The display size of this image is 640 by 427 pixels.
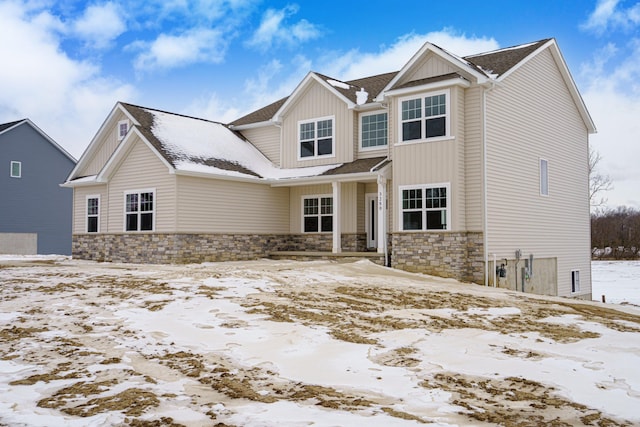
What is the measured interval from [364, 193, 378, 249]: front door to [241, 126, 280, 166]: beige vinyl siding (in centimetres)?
460

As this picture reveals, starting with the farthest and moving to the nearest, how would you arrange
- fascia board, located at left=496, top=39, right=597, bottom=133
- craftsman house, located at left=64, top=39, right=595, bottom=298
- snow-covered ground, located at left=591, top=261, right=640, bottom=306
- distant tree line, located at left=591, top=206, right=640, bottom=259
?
distant tree line, located at left=591, top=206, right=640, bottom=259 → snow-covered ground, located at left=591, top=261, right=640, bottom=306 → fascia board, located at left=496, top=39, right=597, bottom=133 → craftsman house, located at left=64, top=39, right=595, bottom=298

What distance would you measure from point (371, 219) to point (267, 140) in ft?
20.0

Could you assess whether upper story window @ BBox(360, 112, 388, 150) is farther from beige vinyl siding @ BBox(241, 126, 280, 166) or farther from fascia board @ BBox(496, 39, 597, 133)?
fascia board @ BBox(496, 39, 597, 133)

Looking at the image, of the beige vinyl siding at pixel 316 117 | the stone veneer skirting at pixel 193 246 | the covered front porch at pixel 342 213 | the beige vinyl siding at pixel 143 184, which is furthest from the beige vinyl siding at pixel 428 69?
the beige vinyl siding at pixel 143 184

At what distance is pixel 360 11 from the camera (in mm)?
19641

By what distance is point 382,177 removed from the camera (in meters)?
17.9

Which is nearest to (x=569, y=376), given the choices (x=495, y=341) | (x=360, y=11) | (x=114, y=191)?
(x=495, y=341)

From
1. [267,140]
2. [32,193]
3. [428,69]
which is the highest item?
[428,69]

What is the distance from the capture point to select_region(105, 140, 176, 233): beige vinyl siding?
19016 millimetres

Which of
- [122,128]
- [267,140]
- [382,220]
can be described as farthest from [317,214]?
[122,128]

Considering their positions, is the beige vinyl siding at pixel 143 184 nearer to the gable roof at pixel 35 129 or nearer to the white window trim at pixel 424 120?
the white window trim at pixel 424 120

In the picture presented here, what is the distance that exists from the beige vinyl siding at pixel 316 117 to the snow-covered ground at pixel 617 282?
1329 centimetres

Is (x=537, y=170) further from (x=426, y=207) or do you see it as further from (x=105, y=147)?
(x=105, y=147)

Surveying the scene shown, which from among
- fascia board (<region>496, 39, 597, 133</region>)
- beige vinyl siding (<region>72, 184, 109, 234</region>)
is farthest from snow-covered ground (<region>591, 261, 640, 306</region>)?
beige vinyl siding (<region>72, 184, 109, 234</region>)
